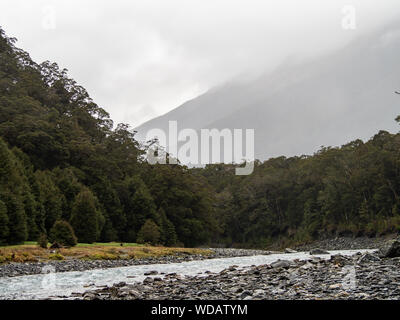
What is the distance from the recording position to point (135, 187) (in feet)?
236

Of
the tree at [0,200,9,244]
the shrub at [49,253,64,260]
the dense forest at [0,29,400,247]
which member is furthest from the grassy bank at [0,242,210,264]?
the dense forest at [0,29,400,247]

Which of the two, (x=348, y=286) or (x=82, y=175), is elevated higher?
(x=82, y=175)

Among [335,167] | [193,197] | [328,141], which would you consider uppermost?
[328,141]

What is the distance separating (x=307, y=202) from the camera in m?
86.7

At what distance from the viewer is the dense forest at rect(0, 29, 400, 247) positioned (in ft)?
168

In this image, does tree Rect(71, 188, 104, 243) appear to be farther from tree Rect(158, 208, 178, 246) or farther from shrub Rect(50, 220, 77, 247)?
tree Rect(158, 208, 178, 246)

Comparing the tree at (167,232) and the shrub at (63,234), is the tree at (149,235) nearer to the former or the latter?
the tree at (167,232)

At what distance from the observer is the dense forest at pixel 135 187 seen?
5128 cm

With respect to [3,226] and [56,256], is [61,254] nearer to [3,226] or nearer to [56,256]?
[56,256]

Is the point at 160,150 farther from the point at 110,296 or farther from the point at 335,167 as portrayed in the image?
the point at 110,296

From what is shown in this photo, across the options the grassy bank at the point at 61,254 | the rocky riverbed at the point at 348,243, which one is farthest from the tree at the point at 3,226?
the rocky riverbed at the point at 348,243
